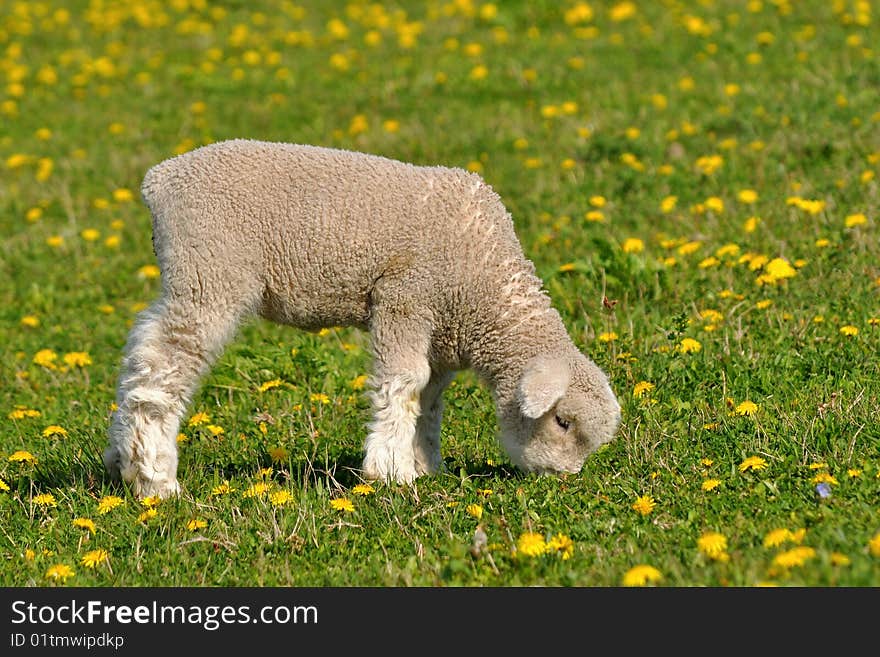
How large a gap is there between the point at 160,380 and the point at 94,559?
3.23 feet

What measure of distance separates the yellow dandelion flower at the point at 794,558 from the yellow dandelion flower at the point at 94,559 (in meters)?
2.66

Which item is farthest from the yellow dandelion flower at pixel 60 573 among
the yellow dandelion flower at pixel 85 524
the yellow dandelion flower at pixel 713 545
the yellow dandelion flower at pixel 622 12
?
the yellow dandelion flower at pixel 622 12

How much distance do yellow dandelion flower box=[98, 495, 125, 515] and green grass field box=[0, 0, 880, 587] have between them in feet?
0.04

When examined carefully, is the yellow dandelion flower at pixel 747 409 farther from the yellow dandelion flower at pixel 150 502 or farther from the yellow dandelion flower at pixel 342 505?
the yellow dandelion flower at pixel 150 502

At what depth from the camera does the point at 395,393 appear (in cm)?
585

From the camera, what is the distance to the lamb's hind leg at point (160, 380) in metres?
5.81

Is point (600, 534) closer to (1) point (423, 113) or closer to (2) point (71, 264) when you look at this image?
(2) point (71, 264)

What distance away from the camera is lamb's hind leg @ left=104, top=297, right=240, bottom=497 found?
229 inches

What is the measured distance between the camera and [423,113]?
1210cm

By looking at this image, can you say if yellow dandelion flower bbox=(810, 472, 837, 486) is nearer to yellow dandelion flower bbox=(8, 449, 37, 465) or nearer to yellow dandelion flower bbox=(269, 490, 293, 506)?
yellow dandelion flower bbox=(269, 490, 293, 506)

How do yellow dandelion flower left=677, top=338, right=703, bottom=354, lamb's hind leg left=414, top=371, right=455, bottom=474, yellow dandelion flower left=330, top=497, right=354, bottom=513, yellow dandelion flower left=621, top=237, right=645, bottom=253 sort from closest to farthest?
1. yellow dandelion flower left=330, top=497, right=354, bottom=513
2. lamb's hind leg left=414, top=371, right=455, bottom=474
3. yellow dandelion flower left=677, top=338, right=703, bottom=354
4. yellow dandelion flower left=621, top=237, right=645, bottom=253

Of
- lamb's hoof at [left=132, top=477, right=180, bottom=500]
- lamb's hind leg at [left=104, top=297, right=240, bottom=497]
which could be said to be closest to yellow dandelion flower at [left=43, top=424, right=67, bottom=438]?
lamb's hind leg at [left=104, top=297, right=240, bottom=497]

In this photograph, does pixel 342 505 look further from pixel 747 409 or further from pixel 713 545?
pixel 747 409
